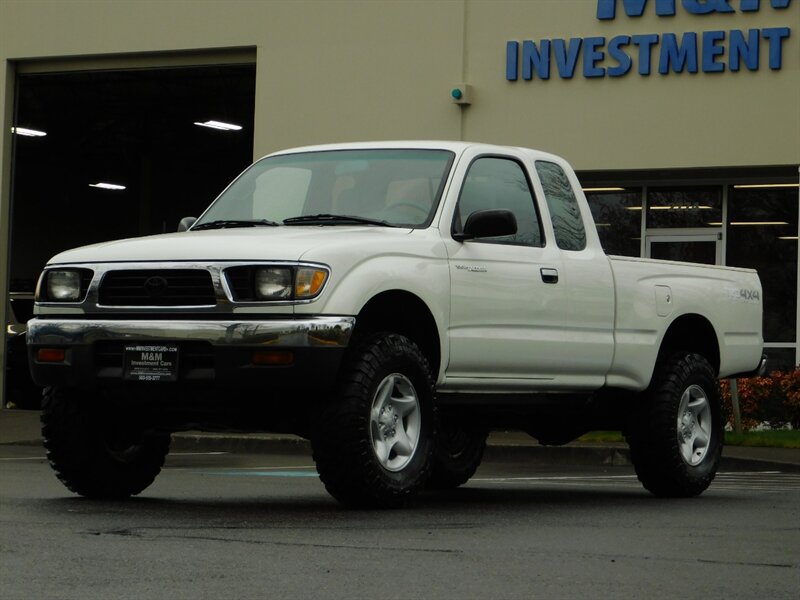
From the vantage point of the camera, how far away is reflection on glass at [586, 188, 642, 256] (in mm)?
22656

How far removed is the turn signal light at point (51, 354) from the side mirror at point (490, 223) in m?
2.29

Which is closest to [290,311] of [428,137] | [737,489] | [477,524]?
[477,524]

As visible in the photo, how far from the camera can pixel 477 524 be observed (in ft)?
27.8

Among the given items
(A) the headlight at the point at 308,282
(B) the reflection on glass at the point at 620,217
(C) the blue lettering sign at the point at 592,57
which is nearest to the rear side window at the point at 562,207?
(A) the headlight at the point at 308,282

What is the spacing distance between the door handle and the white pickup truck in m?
0.03

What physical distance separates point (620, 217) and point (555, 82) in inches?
85.8

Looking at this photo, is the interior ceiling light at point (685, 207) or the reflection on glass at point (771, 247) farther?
the interior ceiling light at point (685, 207)

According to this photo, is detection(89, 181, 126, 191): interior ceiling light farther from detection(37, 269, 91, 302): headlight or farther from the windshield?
detection(37, 269, 91, 302): headlight

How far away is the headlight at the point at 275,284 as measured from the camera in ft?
27.9

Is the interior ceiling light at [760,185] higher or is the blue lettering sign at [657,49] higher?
the blue lettering sign at [657,49]

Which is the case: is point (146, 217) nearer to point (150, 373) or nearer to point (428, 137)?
point (428, 137)

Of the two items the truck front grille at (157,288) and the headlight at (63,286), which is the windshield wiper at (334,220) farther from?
the headlight at (63,286)

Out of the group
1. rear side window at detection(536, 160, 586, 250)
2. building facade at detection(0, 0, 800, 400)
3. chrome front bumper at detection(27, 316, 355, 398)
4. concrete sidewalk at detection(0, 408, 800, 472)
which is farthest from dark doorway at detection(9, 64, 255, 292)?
chrome front bumper at detection(27, 316, 355, 398)

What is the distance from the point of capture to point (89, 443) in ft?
30.6
